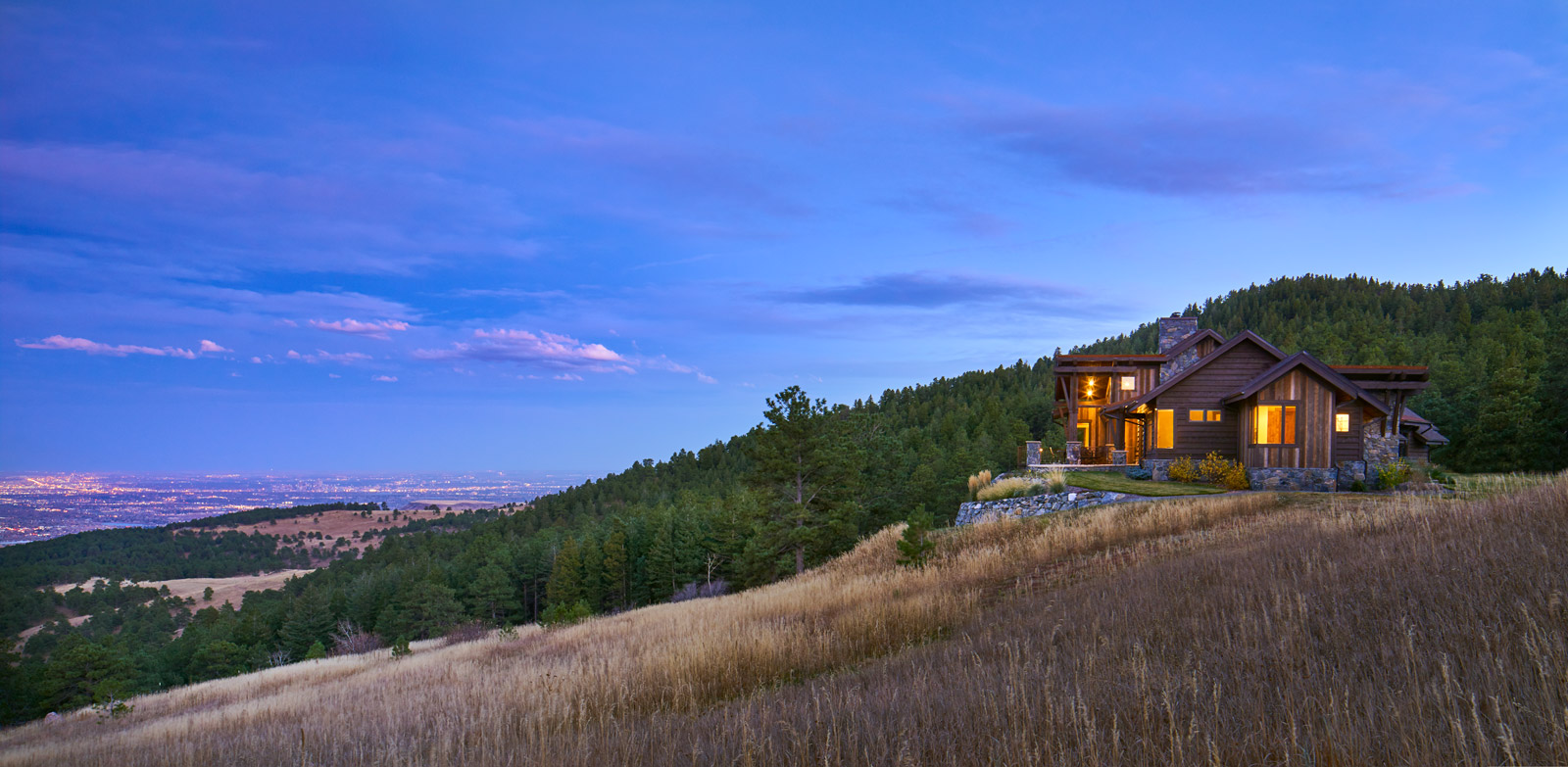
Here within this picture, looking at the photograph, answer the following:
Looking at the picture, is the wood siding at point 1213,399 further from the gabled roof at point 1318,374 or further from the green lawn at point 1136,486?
the gabled roof at point 1318,374

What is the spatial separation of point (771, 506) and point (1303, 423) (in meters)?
25.2

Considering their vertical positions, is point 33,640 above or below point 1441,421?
below

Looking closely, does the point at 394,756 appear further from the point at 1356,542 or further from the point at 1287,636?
the point at 1356,542

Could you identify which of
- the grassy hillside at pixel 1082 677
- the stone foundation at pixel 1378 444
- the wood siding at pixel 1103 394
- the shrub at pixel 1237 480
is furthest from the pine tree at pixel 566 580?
the stone foundation at pixel 1378 444

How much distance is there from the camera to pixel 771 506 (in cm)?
3916

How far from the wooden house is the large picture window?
3 centimetres

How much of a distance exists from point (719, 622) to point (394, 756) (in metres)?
6.79

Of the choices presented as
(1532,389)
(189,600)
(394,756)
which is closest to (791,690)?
(394,756)

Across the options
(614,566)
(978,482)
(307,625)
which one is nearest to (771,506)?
(978,482)

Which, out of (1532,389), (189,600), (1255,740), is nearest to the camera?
(1255,740)

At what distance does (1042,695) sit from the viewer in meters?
4.43

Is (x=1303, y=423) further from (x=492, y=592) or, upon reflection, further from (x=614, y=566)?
(x=492, y=592)

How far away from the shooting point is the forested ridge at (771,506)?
40.3 metres

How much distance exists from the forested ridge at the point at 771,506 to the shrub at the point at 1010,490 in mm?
11536
